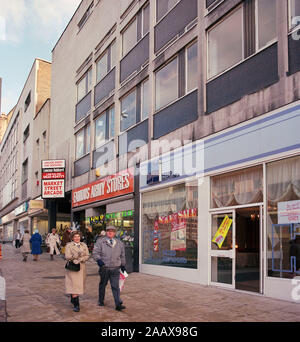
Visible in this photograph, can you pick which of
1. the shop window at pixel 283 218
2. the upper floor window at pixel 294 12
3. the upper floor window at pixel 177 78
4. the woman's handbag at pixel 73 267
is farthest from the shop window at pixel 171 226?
the upper floor window at pixel 294 12

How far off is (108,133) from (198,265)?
1049 cm

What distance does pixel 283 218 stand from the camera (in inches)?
373

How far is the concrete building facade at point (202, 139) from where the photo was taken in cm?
966

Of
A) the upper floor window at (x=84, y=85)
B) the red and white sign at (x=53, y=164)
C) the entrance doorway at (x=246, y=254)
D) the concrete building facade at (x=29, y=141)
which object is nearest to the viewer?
the entrance doorway at (x=246, y=254)

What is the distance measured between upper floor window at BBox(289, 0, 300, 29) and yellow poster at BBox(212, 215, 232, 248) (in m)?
5.12

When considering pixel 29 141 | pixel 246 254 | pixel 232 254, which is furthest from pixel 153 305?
pixel 29 141

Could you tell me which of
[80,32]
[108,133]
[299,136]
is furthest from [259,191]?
[80,32]

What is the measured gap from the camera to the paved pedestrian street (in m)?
7.73

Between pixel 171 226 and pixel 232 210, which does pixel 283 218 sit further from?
pixel 171 226

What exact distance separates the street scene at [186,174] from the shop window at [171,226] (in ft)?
0.22

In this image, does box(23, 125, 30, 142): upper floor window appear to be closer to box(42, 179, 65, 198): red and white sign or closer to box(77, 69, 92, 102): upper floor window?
box(42, 179, 65, 198): red and white sign

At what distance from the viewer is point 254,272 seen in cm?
1170

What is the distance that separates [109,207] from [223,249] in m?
9.27

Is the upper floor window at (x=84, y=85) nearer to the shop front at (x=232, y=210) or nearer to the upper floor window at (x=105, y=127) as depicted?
the upper floor window at (x=105, y=127)
